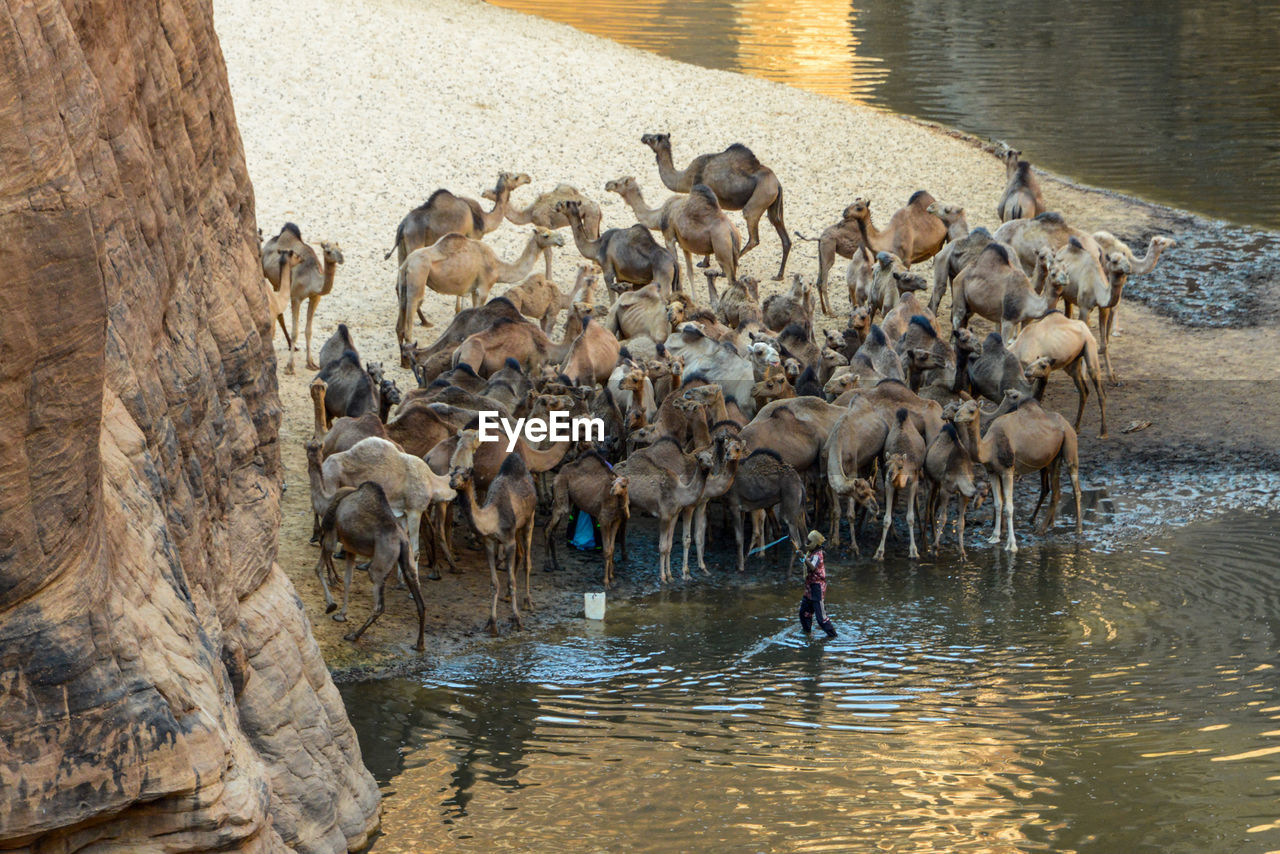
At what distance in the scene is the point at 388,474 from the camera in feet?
34.8

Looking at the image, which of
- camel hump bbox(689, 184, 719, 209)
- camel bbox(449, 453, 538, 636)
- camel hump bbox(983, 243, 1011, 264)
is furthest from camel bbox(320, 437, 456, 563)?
camel hump bbox(689, 184, 719, 209)

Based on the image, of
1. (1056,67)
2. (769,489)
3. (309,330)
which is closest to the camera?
(769,489)

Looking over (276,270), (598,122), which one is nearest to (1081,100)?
(598,122)

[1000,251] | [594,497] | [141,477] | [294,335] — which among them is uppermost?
[1000,251]

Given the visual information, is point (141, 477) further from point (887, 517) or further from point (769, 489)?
point (887, 517)

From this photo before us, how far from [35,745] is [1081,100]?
30144 mm

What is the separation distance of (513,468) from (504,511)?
1.15ft

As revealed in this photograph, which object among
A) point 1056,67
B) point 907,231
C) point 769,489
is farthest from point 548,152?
point 1056,67

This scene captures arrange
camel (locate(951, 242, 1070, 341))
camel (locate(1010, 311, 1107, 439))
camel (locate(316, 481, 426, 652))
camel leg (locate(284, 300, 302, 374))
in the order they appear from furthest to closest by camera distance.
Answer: camel (locate(951, 242, 1070, 341)), camel leg (locate(284, 300, 302, 374)), camel (locate(1010, 311, 1107, 439)), camel (locate(316, 481, 426, 652))

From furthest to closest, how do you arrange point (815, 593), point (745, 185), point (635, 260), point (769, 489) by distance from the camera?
point (745, 185) → point (635, 260) → point (769, 489) → point (815, 593)

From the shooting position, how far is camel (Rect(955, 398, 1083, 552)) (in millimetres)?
12273

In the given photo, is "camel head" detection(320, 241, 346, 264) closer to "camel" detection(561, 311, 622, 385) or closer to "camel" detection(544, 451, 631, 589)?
"camel" detection(561, 311, 622, 385)

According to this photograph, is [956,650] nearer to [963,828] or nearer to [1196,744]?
[1196,744]

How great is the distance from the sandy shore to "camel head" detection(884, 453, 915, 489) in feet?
9.70
